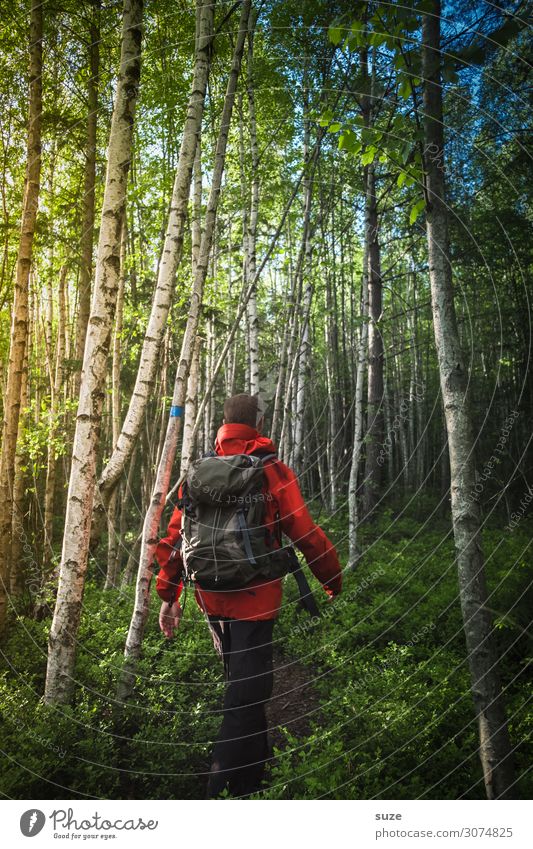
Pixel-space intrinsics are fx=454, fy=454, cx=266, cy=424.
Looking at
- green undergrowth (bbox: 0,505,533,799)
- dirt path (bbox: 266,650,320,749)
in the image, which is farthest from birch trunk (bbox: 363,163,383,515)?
dirt path (bbox: 266,650,320,749)

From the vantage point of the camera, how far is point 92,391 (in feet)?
11.3

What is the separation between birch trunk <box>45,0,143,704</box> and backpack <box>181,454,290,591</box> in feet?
3.38

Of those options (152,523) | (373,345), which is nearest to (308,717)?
(152,523)

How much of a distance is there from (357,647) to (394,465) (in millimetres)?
16279

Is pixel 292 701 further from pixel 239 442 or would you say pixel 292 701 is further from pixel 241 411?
pixel 241 411

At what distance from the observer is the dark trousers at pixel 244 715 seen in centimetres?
268

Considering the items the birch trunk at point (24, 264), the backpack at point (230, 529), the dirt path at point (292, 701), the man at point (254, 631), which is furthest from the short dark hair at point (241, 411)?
the birch trunk at point (24, 264)

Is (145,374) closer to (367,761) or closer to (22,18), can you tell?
(367,761)

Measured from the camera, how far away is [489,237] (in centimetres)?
566

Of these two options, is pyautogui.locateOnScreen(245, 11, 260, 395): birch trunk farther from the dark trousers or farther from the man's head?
the dark trousers

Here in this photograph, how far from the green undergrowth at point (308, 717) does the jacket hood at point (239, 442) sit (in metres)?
1.74

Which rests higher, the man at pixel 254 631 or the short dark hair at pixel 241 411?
the short dark hair at pixel 241 411

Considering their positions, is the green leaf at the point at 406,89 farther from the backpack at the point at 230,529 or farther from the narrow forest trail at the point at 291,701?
the narrow forest trail at the point at 291,701

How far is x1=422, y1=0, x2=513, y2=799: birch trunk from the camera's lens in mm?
2516
